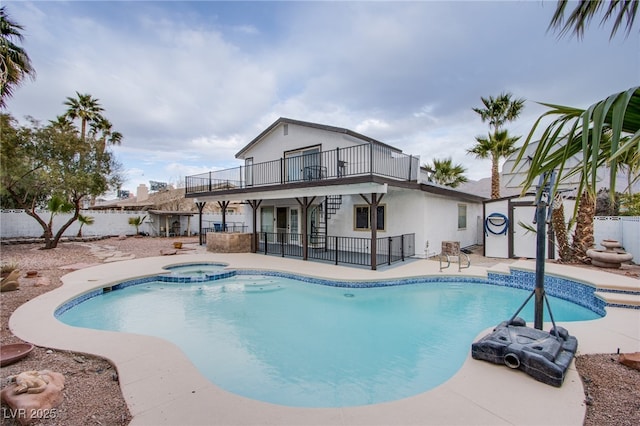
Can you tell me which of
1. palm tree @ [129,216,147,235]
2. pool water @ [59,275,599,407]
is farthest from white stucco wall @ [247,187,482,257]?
Answer: palm tree @ [129,216,147,235]

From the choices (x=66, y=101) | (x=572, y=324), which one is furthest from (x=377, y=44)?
(x=66, y=101)

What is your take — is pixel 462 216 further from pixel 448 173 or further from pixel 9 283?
pixel 9 283

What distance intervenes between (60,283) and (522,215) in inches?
596

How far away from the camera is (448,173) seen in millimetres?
19469

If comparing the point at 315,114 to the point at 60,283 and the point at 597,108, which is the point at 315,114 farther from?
the point at 597,108

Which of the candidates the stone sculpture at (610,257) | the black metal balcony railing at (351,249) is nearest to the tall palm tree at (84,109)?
the black metal balcony railing at (351,249)

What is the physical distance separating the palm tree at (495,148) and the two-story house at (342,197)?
216 centimetres

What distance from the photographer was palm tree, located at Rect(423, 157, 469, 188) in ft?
63.3

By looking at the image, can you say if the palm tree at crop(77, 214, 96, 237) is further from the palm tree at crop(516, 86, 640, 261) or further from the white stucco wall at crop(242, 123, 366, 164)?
the palm tree at crop(516, 86, 640, 261)

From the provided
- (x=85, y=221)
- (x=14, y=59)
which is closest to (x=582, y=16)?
(x=14, y=59)

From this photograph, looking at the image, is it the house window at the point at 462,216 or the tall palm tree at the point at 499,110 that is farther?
the tall palm tree at the point at 499,110

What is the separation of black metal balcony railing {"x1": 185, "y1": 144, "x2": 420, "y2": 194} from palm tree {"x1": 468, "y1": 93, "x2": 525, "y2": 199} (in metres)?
7.46

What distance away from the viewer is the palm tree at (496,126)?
16.2 meters

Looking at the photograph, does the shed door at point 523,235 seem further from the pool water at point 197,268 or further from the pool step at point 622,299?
the pool water at point 197,268
